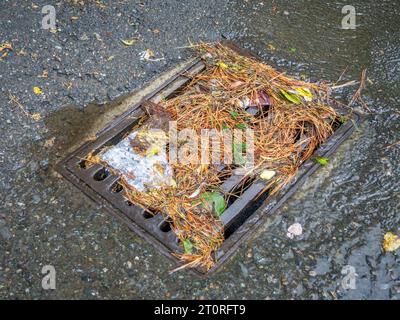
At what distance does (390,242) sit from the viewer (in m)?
1.99

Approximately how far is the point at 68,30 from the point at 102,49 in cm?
27

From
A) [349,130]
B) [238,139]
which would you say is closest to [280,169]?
[238,139]

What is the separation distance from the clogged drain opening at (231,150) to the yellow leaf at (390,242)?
19.1 inches

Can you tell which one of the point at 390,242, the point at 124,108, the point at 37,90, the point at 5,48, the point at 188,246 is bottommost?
the point at 390,242

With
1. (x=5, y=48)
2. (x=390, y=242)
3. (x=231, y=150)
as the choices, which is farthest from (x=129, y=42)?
(x=390, y=242)

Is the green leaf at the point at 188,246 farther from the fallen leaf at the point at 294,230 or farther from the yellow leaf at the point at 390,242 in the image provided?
the yellow leaf at the point at 390,242

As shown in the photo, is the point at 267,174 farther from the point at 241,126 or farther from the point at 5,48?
the point at 5,48

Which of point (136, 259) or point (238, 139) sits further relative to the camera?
point (238, 139)

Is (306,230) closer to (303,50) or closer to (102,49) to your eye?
(303,50)

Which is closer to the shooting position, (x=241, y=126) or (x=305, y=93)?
(x=241, y=126)

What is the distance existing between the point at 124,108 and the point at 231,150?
0.63 m

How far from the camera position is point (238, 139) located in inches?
89.4

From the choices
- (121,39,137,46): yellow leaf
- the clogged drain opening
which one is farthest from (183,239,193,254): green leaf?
(121,39,137,46): yellow leaf

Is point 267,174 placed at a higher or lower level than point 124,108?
lower
